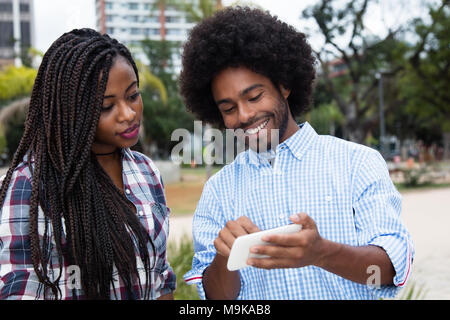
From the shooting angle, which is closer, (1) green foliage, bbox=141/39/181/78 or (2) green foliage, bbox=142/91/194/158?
(2) green foliage, bbox=142/91/194/158

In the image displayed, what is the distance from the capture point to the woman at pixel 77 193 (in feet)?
4.97

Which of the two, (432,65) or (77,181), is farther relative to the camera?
(432,65)

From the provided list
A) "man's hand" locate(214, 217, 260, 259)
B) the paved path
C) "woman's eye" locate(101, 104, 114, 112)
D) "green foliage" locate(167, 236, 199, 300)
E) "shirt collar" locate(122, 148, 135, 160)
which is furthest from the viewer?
the paved path

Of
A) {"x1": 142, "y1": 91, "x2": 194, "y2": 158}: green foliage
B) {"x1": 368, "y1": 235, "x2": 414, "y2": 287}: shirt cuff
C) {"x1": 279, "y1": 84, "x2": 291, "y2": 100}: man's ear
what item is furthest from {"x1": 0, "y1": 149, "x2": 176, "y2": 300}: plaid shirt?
{"x1": 142, "y1": 91, "x2": 194, "y2": 158}: green foliage

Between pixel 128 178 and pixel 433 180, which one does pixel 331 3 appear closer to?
pixel 433 180

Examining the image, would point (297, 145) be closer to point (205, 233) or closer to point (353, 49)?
point (205, 233)

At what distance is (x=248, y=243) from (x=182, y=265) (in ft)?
10.8

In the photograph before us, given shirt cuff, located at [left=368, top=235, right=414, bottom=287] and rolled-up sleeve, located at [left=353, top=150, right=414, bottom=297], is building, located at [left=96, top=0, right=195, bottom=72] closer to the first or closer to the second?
rolled-up sleeve, located at [left=353, top=150, right=414, bottom=297]

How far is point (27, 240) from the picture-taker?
1513 mm

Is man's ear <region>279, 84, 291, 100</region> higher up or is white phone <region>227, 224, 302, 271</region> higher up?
man's ear <region>279, 84, 291, 100</region>

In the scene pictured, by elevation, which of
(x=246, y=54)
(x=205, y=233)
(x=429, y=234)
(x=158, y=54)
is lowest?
(x=429, y=234)

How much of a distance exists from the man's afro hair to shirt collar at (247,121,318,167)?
26 centimetres

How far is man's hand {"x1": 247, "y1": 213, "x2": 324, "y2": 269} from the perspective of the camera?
1188 mm

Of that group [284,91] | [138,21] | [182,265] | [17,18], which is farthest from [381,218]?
[17,18]
